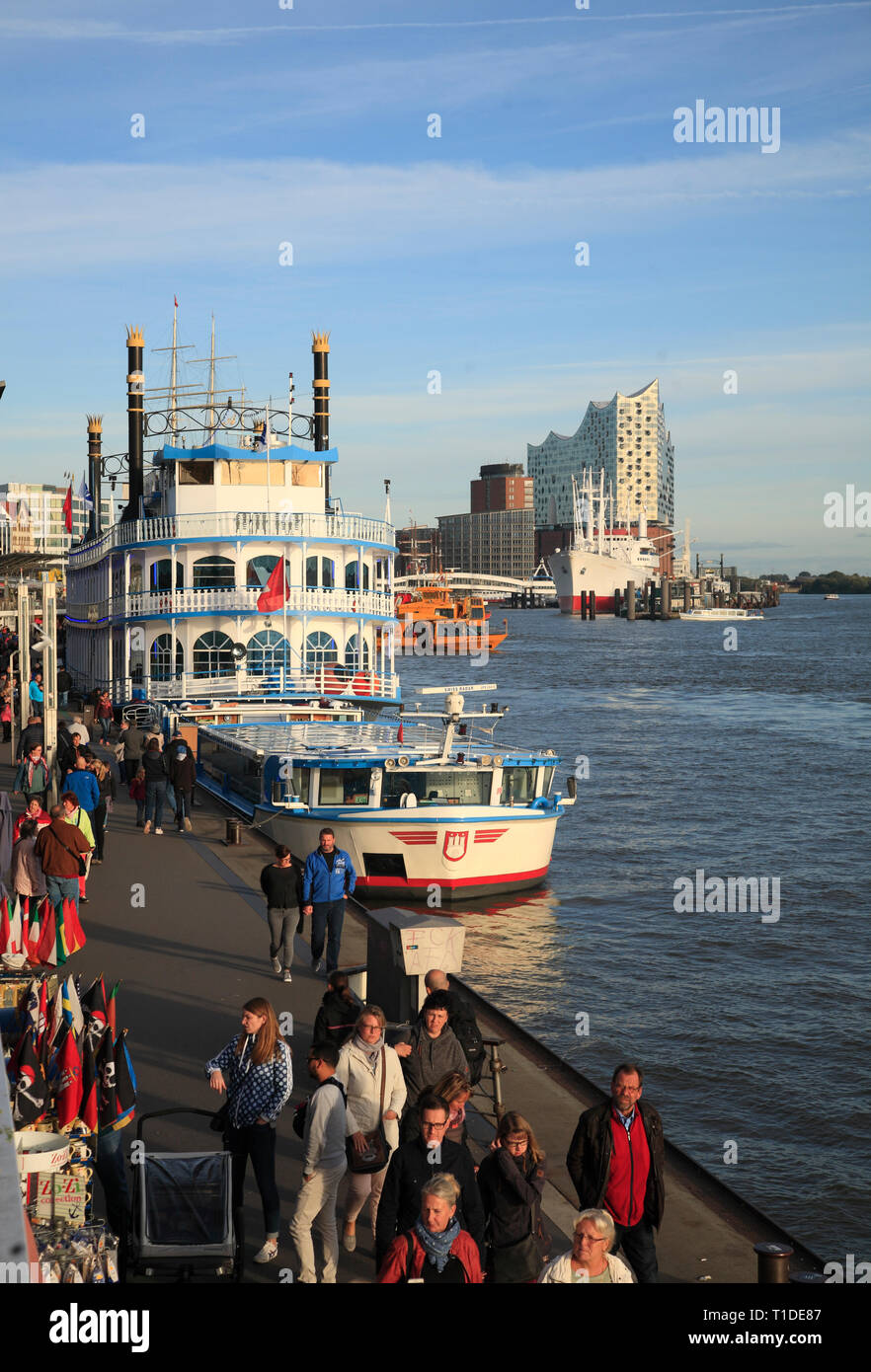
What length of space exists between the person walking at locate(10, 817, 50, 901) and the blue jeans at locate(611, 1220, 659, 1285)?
8.20 meters

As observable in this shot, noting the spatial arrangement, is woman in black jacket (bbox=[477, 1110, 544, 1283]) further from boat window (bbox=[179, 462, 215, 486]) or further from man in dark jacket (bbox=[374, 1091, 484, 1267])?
boat window (bbox=[179, 462, 215, 486])

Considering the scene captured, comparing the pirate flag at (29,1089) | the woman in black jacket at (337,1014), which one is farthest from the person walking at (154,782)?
the pirate flag at (29,1089)

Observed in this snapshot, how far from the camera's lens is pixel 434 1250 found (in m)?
6.00

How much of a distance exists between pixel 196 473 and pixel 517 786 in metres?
20.5

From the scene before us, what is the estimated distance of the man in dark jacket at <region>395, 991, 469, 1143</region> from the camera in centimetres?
890

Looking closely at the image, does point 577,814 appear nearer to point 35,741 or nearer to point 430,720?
point 430,720

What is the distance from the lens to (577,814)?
3753cm

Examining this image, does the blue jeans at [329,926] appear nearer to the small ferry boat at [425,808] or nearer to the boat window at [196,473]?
the small ferry boat at [425,808]

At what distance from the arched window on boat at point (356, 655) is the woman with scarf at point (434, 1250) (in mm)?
31761

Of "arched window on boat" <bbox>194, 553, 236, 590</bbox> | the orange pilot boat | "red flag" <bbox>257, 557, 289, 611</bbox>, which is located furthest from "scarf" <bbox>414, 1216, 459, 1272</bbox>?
the orange pilot boat

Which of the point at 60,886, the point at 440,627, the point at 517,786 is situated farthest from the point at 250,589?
the point at 440,627

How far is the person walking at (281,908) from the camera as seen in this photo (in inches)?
537

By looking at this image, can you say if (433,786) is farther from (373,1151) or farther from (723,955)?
(373,1151)
